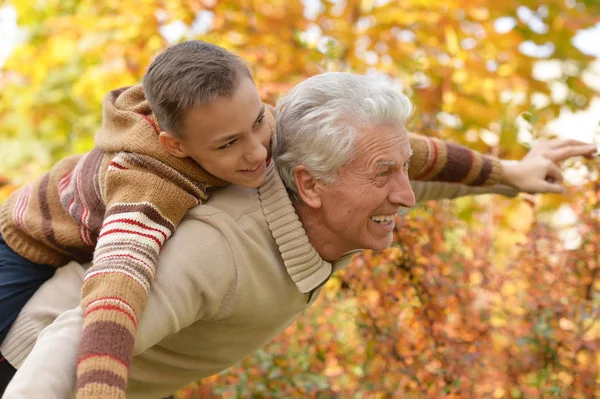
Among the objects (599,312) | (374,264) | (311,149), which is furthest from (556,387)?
(311,149)

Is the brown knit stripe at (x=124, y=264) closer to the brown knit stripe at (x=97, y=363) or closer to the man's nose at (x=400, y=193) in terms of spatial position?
the brown knit stripe at (x=97, y=363)

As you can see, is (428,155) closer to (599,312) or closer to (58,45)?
(599,312)

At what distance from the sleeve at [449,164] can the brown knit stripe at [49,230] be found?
1.14 m

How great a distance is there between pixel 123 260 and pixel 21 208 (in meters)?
0.77

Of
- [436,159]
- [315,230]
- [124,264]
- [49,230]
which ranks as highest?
[124,264]

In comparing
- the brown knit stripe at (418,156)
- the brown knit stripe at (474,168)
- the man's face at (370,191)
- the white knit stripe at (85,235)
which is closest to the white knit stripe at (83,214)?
the white knit stripe at (85,235)

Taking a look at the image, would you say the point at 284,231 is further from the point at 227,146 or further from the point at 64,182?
the point at 64,182

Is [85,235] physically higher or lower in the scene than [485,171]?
higher

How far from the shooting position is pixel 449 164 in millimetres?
2621

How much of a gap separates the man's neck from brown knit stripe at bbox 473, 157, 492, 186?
76cm

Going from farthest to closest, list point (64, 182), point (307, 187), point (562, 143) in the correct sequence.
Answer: point (562, 143), point (64, 182), point (307, 187)

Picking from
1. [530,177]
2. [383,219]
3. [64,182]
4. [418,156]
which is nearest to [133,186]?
[64,182]

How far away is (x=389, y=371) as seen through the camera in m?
3.44

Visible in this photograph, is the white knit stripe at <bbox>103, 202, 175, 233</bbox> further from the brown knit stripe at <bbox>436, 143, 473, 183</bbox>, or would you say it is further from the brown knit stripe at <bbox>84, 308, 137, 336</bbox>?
the brown knit stripe at <bbox>436, 143, 473, 183</bbox>
